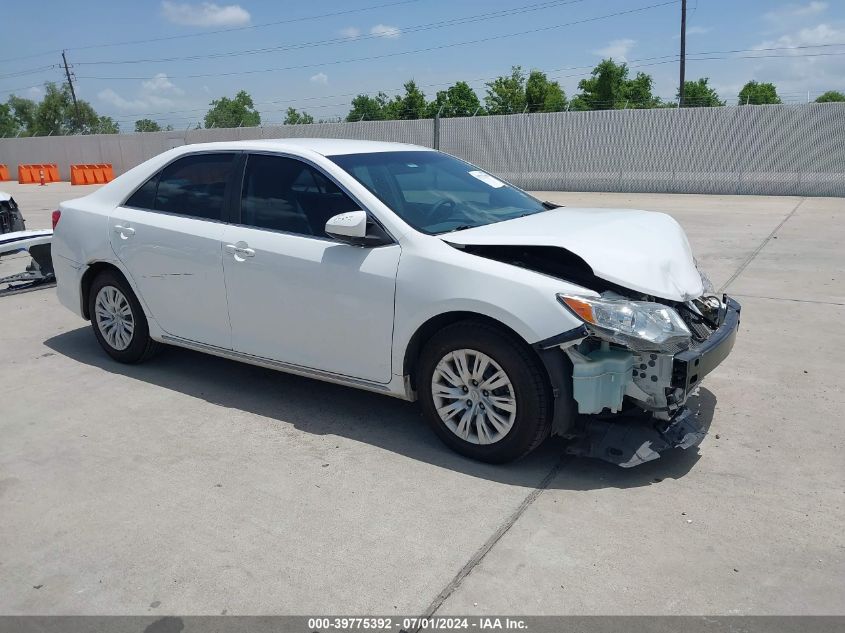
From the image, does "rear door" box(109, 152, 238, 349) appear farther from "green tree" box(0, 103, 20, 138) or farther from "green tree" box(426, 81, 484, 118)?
"green tree" box(0, 103, 20, 138)

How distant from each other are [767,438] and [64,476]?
3893 mm

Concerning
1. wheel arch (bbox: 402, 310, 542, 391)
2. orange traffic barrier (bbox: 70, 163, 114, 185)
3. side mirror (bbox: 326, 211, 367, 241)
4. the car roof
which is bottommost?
orange traffic barrier (bbox: 70, 163, 114, 185)

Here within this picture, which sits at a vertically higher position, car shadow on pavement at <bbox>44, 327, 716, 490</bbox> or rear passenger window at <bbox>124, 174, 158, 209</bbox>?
rear passenger window at <bbox>124, 174, 158, 209</bbox>

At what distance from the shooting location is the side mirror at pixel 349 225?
160 inches

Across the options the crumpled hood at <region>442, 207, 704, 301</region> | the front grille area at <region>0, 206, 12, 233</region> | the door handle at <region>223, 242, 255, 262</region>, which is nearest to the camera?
the crumpled hood at <region>442, 207, 704, 301</region>

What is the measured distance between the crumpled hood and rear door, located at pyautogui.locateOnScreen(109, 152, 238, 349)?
170 centimetres

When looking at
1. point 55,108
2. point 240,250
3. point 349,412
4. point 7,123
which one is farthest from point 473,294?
point 7,123

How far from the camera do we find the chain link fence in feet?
66.7

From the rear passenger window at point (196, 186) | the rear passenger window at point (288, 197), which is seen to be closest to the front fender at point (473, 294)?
the rear passenger window at point (288, 197)

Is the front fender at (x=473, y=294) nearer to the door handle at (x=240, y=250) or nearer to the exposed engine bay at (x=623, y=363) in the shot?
the exposed engine bay at (x=623, y=363)

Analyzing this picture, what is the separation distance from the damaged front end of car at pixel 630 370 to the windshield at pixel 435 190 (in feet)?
3.66

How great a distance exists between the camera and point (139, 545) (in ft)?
10.8

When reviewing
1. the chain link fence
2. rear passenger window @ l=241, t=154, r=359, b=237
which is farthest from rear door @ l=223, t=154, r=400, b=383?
the chain link fence

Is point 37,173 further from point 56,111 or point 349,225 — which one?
point 56,111
